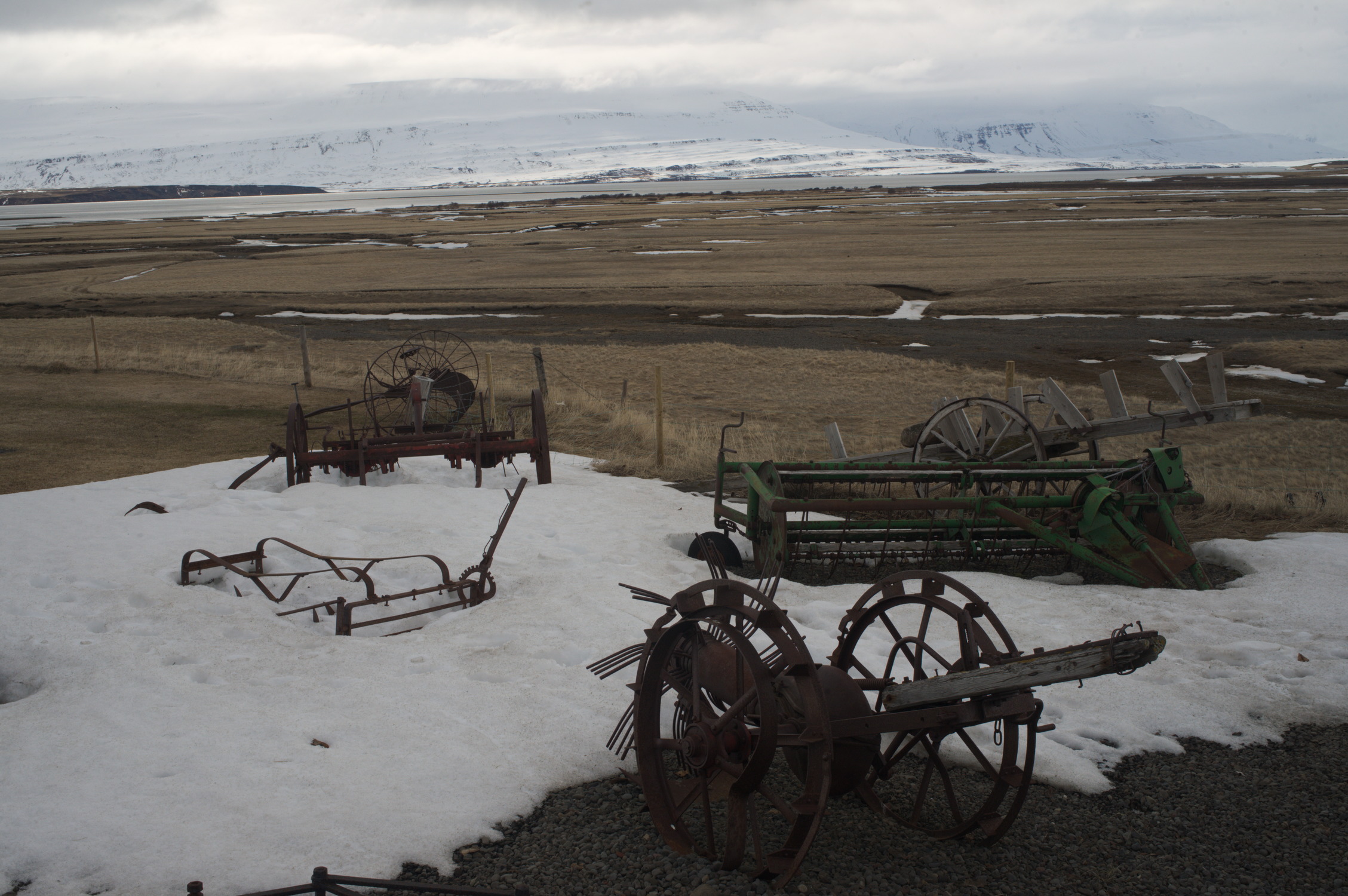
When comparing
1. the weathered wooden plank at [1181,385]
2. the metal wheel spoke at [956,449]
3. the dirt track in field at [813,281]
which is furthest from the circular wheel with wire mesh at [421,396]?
the dirt track in field at [813,281]

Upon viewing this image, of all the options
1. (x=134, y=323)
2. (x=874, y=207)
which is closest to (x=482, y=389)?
(x=134, y=323)

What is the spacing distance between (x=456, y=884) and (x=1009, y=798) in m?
2.77

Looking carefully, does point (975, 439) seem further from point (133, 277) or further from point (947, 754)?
point (133, 277)

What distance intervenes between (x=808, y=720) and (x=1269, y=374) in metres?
21.6

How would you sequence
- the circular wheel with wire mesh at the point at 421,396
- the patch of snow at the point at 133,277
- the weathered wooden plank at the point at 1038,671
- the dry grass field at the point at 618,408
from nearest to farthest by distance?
the weathered wooden plank at the point at 1038,671, the circular wheel with wire mesh at the point at 421,396, the dry grass field at the point at 618,408, the patch of snow at the point at 133,277

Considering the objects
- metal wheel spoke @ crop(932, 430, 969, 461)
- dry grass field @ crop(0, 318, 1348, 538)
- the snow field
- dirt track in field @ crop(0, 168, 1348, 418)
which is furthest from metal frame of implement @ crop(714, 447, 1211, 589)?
dirt track in field @ crop(0, 168, 1348, 418)

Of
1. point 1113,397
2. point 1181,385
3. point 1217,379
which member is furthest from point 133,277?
point 1217,379

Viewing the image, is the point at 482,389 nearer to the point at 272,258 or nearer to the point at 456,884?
the point at 456,884

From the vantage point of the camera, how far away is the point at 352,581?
7664 mm

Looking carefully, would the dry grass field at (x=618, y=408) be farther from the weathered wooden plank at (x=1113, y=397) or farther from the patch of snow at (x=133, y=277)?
the patch of snow at (x=133, y=277)

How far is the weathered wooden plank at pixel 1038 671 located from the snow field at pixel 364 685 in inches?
61.0

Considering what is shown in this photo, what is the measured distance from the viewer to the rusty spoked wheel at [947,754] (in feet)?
13.3

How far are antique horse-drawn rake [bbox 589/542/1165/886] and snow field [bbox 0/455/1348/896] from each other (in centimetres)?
80

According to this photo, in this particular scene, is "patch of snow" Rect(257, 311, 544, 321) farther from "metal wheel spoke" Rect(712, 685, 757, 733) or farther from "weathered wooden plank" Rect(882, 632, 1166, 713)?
"weathered wooden plank" Rect(882, 632, 1166, 713)
